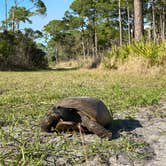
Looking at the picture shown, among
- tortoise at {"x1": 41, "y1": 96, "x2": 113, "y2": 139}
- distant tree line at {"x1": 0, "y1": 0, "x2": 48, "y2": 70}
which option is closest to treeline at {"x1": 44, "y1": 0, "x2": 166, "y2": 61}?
distant tree line at {"x1": 0, "y1": 0, "x2": 48, "y2": 70}

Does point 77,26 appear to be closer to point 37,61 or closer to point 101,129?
point 37,61

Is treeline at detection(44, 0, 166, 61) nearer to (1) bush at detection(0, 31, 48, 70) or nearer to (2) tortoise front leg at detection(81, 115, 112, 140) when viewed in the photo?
(1) bush at detection(0, 31, 48, 70)

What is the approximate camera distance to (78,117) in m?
2.89

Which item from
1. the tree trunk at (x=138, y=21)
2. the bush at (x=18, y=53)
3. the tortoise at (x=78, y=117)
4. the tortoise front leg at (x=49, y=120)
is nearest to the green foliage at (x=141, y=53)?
the tree trunk at (x=138, y=21)

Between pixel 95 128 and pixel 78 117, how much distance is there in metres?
0.20

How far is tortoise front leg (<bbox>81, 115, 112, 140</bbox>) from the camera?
274cm

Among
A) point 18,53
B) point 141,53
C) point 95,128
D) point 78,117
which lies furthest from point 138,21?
point 95,128

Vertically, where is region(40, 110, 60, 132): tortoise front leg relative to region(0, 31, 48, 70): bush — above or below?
below

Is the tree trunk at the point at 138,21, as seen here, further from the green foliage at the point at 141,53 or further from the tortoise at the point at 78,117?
the tortoise at the point at 78,117

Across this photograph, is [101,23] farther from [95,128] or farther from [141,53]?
[95,128]

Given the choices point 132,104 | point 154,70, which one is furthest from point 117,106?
point 154,70

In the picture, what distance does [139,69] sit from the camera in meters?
9.98

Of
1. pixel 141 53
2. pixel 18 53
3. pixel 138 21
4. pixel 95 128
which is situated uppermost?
pixel 138 21

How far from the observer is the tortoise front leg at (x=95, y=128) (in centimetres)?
274
